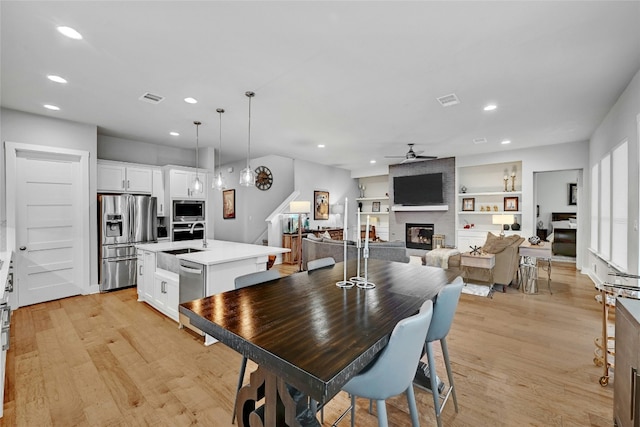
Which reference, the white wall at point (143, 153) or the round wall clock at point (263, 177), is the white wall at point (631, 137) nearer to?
the white wall at point (143, 153)

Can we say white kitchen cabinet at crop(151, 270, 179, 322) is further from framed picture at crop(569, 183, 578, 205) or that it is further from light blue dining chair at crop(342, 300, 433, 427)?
framed picture at crop(569, 183, 578, 205)

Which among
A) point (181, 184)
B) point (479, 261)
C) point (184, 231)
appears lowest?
point (479, 261)

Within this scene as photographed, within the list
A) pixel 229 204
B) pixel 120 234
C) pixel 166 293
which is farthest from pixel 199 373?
pixel 229 204

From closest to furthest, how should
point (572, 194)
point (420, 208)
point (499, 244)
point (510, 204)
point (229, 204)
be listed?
point (499, 244) → point (510, 204) → point (420, 208) → point (572, 194) → point (229, 204)

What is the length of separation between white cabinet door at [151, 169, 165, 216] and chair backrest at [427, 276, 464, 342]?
5343 millimetres

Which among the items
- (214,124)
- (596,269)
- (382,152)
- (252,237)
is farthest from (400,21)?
(252,237)

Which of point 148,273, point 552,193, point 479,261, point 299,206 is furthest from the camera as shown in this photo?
point 552,193

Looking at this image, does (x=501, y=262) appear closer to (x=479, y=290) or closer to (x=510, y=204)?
(x=479, y=290)

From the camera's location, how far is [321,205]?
833 cm

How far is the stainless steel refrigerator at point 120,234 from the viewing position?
14.9ft

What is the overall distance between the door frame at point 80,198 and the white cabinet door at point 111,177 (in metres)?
0.34

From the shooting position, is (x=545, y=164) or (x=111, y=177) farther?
(x=545, y=164)

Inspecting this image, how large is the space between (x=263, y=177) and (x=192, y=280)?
18.1 ft

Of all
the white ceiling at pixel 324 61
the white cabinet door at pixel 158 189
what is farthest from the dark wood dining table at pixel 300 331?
the white cabinet door at pixel 158 189
